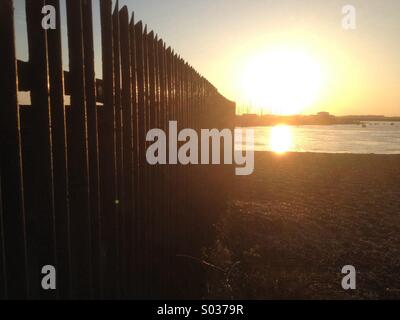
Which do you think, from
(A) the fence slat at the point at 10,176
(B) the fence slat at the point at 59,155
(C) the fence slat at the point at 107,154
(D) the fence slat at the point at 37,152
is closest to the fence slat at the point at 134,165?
(C) the fence slat at the point at 107,154

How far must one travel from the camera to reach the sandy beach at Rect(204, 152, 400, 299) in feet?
16.5

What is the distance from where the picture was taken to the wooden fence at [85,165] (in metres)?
1.66

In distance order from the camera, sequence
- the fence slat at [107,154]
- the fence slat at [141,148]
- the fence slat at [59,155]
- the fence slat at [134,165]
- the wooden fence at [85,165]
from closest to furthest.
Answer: the wooden fence at [85,165]
the fence slat at [59,155]
the fence slat at [107,154]
the fence slat at [134,165]
the fence slat at [141,148]

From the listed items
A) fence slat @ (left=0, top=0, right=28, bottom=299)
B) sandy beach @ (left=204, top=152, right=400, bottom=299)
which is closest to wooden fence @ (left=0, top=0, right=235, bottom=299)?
fence slat @ (left=0, top=0, right=28, bottom=299)

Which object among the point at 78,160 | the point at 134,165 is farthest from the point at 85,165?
the point at 134,165

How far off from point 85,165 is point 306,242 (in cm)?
570

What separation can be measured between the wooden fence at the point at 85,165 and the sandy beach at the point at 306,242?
1.50 m

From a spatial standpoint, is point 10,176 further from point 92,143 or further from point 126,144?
point 126,144

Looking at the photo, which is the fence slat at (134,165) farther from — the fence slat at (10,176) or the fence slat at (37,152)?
the fence slat at (10,176)

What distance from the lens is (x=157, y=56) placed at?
11.9 ft

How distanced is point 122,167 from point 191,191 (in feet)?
9.23

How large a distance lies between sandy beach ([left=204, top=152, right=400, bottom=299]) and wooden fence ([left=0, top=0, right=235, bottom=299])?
150 centimetres

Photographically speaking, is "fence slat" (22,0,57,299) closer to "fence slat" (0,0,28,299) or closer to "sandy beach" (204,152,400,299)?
"fence slat" (0,0,28,299)

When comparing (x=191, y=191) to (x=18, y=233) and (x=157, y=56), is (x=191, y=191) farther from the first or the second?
(x=18, y=233)
